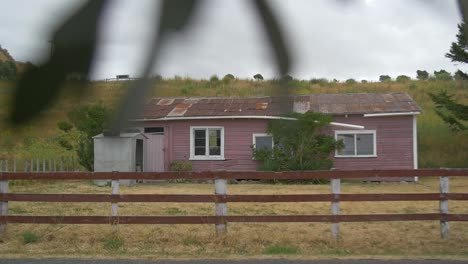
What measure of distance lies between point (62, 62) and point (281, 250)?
20.4 feet

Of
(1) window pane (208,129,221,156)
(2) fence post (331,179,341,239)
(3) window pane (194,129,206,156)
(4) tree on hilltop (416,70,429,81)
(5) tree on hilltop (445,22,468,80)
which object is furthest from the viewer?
(2) fence post (331,179,341,239)

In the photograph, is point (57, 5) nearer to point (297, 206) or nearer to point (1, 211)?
point (1, 211)

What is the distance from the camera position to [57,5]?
65 cm

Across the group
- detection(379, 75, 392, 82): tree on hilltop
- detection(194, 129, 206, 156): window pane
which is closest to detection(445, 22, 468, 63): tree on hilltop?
detection(379, 75, 392, 82): tree on hilltop

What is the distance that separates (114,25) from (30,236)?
23.3ft

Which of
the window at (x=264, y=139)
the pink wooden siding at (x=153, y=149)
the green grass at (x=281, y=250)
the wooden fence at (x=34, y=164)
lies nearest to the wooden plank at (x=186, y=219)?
the green grass at (x=281, y=250)

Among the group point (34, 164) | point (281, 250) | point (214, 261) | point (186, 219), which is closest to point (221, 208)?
point (186, 219)

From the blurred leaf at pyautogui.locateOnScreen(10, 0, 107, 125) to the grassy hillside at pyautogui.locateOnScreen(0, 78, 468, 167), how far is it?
17 mm

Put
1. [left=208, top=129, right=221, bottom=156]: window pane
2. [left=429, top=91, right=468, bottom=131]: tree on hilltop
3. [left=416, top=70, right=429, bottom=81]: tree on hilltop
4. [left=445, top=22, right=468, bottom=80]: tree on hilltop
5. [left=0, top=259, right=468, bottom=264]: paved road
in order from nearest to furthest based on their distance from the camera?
[left=445, top=22, right=468, bottom=80]: tree on hilltop → [left=416, top=70, right=429, bottom=81]: tree on hilltop → [left=429, top=91, right=468, bottom=131]: tree on hilltop → [left=208, top=129, right=221, bottom=156]: window pane → [left=0, top=259, right=468, bottom=264]: paved road

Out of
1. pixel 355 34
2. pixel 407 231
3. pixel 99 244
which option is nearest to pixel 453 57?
pixel 355 34

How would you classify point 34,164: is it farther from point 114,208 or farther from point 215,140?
point 114,208

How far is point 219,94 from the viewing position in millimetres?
895

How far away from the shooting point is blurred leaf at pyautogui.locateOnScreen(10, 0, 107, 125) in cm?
67

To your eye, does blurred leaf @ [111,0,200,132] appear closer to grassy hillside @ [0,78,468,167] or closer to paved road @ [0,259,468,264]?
grassy hillside @ [0,78,468,167]
